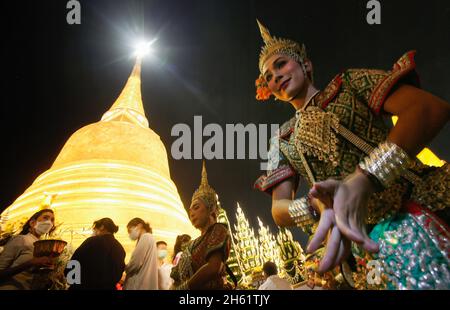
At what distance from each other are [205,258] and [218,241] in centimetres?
24

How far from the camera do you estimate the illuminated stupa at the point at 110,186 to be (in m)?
10.6

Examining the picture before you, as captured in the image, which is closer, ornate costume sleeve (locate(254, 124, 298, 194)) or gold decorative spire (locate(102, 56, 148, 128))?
ornate costume sleeve (locate(254, 124, 298, 194))

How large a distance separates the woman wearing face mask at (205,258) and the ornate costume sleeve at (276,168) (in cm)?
164

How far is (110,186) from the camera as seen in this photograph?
11922 mm

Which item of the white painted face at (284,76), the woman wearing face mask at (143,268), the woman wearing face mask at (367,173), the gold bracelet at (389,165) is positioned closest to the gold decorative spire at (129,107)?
the woman wearing face mask at (143,268)

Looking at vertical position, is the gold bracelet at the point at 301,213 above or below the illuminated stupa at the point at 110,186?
below

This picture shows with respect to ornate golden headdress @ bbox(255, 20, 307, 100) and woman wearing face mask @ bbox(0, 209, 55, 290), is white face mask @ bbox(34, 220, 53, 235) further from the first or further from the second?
ornate golden headdress @ bbox(255, 20, 307, 100)

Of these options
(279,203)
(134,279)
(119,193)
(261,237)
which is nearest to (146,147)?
(119,193)

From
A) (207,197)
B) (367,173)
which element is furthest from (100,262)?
(367,173)

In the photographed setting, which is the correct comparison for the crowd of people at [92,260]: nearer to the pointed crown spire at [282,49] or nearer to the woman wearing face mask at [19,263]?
the woman wearing face mask at [19,263]

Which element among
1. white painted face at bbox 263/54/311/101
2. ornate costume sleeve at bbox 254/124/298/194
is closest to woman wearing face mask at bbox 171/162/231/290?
ornate costume sleeve at bbox 254/124/298/194

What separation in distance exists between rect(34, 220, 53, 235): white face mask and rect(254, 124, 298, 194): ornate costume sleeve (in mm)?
4330

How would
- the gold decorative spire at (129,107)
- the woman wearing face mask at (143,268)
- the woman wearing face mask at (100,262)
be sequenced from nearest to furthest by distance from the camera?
the woman wearing face mask at (100,262) < the woman wearing face mask at (143,268) < the gold decorative spire at (129,107)

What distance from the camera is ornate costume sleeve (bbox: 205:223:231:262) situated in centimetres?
350
